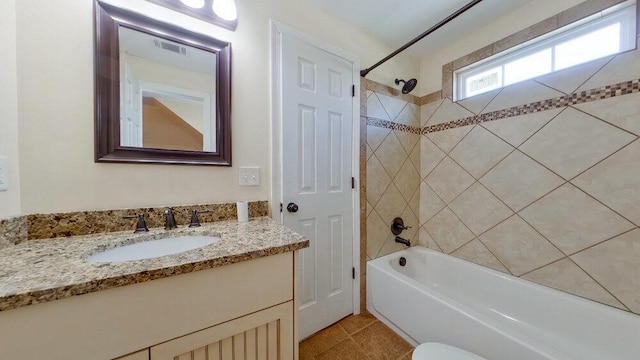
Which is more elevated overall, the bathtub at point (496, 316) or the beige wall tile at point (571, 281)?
the beige wall tile at point (571, 281)

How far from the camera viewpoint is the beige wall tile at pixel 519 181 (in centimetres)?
137

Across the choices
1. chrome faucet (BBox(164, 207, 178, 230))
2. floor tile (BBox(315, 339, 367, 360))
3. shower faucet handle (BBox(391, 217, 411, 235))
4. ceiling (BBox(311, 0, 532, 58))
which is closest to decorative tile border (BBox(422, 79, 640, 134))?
ceiling (BBox(311, 0, 532, 58))

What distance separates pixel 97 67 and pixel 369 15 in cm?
163

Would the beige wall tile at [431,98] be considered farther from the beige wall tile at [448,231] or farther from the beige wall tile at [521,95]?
the beige wall tile at [448,231]

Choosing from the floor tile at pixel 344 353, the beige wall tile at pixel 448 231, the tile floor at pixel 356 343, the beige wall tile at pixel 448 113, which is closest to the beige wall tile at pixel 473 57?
the beige wall tile at pixel 448 113

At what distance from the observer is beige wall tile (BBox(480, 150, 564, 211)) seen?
4.48 feet

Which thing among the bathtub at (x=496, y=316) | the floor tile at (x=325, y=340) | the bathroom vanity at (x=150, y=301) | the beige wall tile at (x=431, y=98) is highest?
the beige wall tile at (x=431, y=98)

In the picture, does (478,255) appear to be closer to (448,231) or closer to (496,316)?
(448,231)

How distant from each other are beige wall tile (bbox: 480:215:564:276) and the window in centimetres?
105

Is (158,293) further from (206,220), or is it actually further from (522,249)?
(522,249)

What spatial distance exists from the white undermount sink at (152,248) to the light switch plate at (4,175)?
395 millimetres

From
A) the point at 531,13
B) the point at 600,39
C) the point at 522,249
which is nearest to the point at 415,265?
the point at 522,249

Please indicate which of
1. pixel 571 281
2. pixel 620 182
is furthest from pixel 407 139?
pixel 571 281

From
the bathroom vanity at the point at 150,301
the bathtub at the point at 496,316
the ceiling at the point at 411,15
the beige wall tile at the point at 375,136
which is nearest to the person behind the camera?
the bathroom vanity at the point at 150,301
